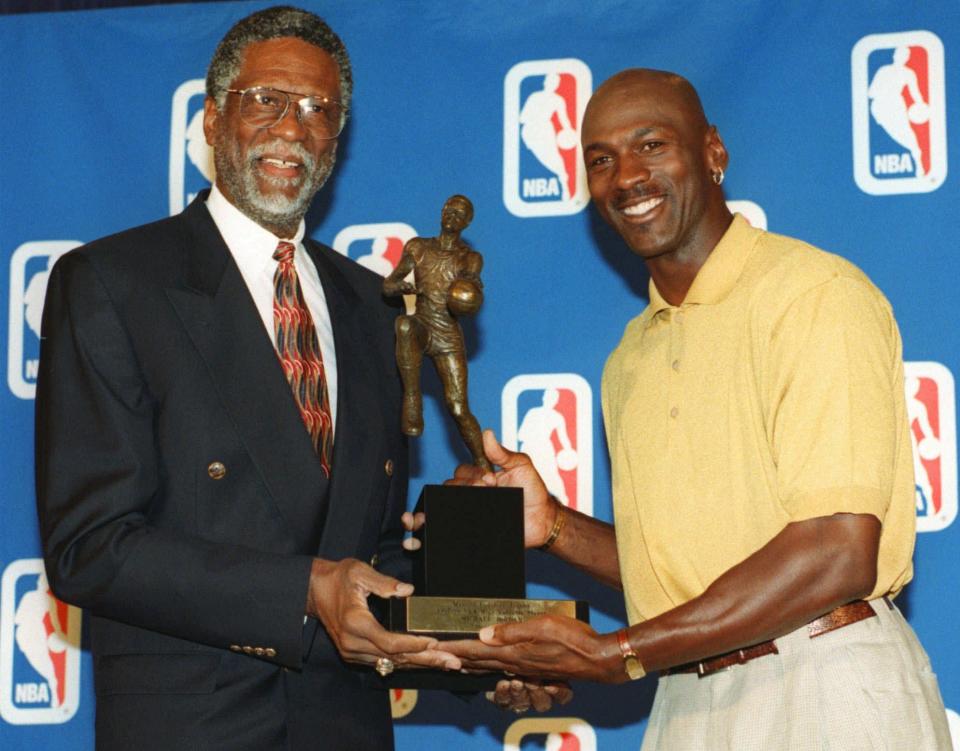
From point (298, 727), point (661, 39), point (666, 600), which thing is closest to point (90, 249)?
point (298, 727)

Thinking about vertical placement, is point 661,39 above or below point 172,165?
above

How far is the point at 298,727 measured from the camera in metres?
2.64

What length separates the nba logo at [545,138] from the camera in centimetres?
362

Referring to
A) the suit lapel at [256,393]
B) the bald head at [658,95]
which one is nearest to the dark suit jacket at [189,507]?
the suit lapel at [256,393]

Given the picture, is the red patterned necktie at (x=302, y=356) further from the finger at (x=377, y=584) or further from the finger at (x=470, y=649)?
the finger at (x=470, y=649)

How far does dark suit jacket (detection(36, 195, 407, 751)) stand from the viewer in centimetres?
255

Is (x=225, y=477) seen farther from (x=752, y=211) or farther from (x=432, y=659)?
(x=752, y=211)

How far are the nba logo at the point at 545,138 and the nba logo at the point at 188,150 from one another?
30.3 inches

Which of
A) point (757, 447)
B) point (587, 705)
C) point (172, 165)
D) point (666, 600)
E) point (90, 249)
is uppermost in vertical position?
point (172, 165)

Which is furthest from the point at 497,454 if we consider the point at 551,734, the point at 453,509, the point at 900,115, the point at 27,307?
the point at 27,307

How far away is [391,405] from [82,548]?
2.22 ft

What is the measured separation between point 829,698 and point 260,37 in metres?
1.68

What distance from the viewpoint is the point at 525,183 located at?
3.64 meters

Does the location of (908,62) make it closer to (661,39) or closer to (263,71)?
(661,39)
